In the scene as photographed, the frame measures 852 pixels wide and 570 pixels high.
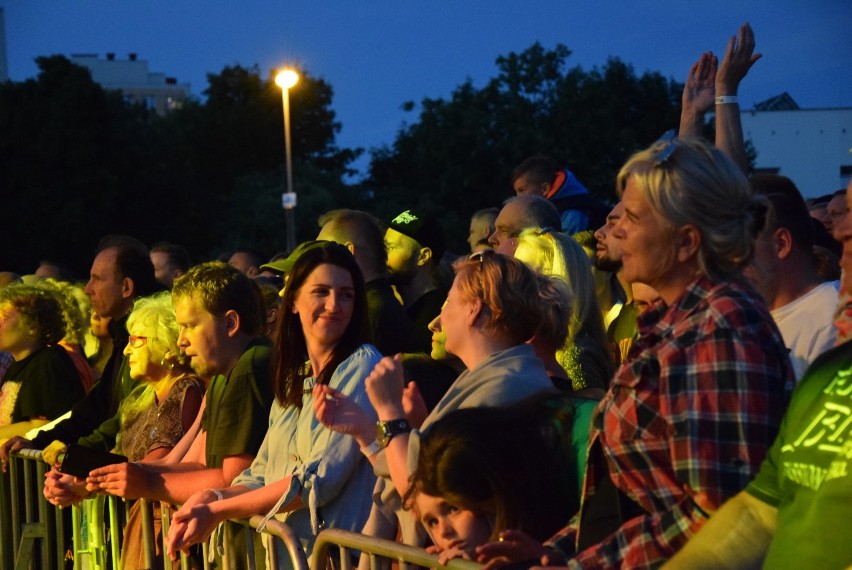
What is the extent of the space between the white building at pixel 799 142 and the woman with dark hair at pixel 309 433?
4245 centimetres

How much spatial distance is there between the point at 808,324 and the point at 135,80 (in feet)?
435

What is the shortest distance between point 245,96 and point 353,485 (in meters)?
→ 62.0

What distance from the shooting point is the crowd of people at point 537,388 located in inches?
102

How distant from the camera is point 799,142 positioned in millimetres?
46656

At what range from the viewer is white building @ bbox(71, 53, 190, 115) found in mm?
126812

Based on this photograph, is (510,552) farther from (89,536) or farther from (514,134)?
(514,134)

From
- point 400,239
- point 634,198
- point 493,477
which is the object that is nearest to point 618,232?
point 634,198

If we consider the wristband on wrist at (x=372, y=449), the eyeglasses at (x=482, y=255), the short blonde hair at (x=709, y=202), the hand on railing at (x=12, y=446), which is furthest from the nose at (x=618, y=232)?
the hand on railing at (x=12, y=446)

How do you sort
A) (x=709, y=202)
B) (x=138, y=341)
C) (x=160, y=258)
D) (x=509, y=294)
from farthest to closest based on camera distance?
(x=160, y=258), (x=138, y=341), (x=509, y=294), (x=709, y=202)

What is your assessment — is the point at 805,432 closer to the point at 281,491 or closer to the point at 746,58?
the point at 281,491

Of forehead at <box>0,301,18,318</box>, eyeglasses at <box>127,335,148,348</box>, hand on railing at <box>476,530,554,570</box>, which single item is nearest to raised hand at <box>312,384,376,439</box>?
hand on railing at <box>476,530,554,570</box>

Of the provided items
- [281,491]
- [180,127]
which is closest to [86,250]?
[180,127]

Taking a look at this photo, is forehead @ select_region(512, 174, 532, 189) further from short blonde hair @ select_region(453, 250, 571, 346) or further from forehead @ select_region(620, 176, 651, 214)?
forehead @ select_region(620, 176, 651, 214)

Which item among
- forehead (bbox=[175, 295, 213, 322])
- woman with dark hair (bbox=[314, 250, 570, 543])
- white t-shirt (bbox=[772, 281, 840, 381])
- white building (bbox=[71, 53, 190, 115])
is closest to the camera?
woman with dark hair (bbox=[314, 250, 570, 543])
